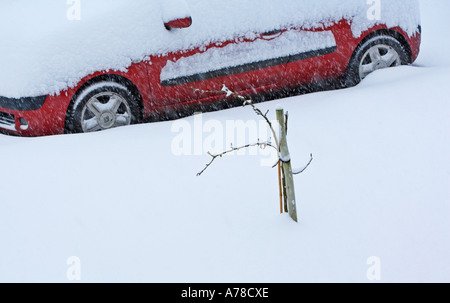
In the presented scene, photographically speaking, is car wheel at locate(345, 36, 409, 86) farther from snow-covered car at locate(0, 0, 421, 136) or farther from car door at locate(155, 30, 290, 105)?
car door at locate(155, 30, 290, 105)

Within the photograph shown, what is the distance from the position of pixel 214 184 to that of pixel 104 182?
0.66 m

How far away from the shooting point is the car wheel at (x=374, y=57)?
4.52 meters

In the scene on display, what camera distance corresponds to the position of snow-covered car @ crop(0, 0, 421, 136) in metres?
3.84

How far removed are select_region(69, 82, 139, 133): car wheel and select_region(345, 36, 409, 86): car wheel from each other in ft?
6.83

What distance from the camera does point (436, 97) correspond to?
3.49 m

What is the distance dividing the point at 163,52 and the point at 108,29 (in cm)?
48

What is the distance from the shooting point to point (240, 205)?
8.54 feet

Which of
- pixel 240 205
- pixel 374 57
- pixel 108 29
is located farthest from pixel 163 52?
pixel 374 57

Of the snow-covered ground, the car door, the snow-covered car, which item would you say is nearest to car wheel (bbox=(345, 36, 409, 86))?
the snow-covered car

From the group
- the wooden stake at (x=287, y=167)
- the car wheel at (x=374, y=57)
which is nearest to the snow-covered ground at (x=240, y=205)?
the wooden stake at (x=287, y=167)

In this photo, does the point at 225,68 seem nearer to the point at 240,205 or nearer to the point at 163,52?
the point at 163,52

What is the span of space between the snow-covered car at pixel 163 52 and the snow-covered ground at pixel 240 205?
0.46 metres

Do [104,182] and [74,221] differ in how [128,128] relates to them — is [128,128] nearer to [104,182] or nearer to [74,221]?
[104,182]

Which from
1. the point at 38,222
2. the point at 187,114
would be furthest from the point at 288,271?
the point at 187,114
